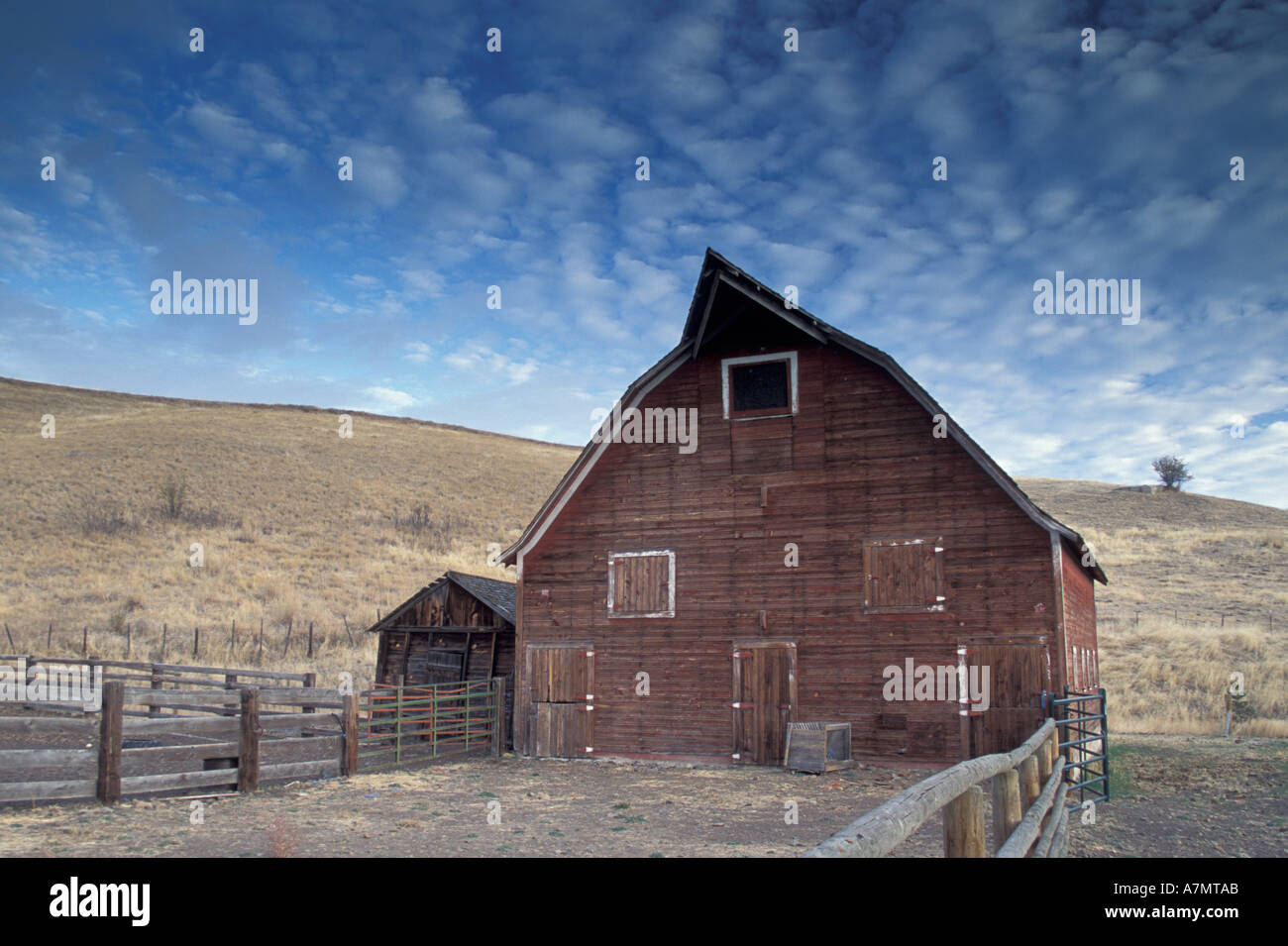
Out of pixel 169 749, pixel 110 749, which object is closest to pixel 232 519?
pixel 169 749

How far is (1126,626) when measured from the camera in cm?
3625

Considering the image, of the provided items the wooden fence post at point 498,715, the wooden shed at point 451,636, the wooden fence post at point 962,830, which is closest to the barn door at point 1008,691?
the wooden fence post at point 498,715

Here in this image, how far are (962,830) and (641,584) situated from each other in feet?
45.3

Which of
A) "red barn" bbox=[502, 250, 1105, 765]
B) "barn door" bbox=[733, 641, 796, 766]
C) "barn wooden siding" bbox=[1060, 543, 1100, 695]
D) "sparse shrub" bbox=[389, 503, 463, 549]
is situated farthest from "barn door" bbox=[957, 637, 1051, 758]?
"sparse shrub" bbox=[389, 503, 463, 549]

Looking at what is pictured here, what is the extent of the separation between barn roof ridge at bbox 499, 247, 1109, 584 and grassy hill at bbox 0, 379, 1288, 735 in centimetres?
1337

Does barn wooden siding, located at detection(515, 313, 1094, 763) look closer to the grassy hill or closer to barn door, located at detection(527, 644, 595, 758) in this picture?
barn door, located at detection(527, 644, 595, 758)

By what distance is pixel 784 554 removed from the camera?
17.2m

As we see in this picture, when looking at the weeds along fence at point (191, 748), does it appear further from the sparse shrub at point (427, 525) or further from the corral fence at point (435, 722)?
the sparse shrub at point (427, 525)

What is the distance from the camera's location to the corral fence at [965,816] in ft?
10.2

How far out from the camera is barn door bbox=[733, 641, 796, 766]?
54.8 ft
